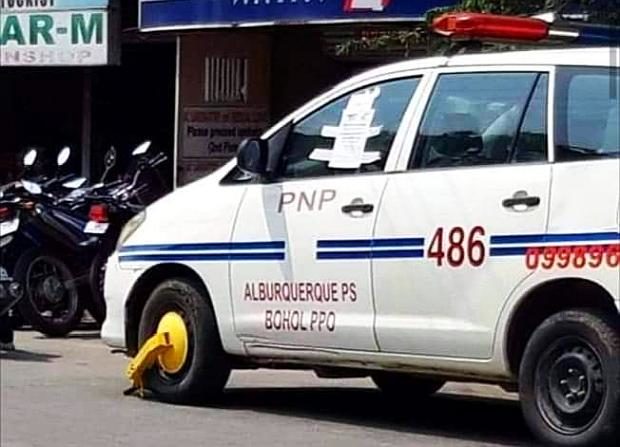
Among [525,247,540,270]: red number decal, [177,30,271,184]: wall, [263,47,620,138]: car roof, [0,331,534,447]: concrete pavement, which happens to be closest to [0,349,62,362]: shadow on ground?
[0,331,534,447]: concrete pavement

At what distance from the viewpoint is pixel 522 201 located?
26.6 feet

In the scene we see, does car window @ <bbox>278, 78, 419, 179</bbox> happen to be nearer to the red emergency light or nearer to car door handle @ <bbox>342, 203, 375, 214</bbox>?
car door handle @ <bbox>342, 203, 375, 214</bbox>

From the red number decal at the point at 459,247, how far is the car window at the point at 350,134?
25.0 inches

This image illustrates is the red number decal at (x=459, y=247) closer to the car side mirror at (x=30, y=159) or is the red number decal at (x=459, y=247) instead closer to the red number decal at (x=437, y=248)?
the red number decal at (x=437, y=248)

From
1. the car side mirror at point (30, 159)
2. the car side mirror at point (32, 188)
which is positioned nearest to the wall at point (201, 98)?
the car side mirror at point (30, 159)

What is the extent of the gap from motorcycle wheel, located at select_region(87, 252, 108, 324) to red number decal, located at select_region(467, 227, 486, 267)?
6.06m

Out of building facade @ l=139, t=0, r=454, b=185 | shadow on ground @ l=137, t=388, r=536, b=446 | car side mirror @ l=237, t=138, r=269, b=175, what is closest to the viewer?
shadow on ground @ l=137, t=388, r=536, b=446

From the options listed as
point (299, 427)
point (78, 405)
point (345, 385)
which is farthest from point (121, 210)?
point (299, 427)

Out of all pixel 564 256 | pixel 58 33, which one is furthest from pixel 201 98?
pixel 564 256

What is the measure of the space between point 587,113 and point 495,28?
816 millimetres

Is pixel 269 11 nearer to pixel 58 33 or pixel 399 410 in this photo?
pixel 58 33

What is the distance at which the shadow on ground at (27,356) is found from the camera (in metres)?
12.5

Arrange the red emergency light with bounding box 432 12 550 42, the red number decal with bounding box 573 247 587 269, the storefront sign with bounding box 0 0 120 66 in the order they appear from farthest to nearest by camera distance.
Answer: the storefront sign with bounding box 0 0 120 66 < the red emergency light with bounding box 432 12 550 42 < the red number decal with bounding box 573 247 587 269

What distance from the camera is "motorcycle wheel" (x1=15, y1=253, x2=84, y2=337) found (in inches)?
554
